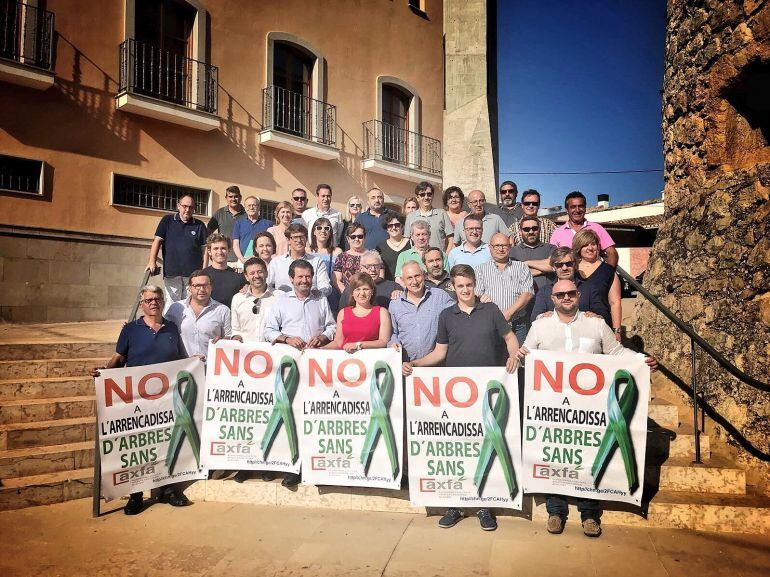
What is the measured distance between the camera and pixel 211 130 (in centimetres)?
1191

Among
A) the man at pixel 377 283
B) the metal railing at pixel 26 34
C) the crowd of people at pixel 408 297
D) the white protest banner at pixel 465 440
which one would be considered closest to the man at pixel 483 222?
the crowd of people at pixel 408 297

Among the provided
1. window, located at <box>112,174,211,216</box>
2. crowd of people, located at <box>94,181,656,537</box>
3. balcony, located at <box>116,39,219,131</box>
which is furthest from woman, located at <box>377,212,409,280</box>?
balcony, located at <box>116,39,219,131</box>

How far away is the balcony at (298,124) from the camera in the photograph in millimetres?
12852

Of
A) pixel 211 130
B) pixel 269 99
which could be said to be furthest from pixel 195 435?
pixel 269 99

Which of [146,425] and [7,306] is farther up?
[7,306]

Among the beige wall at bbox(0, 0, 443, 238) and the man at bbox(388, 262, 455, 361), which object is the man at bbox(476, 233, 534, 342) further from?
the beige wall at bbox(0, 0, 443, 238)

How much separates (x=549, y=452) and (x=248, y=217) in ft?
16.2

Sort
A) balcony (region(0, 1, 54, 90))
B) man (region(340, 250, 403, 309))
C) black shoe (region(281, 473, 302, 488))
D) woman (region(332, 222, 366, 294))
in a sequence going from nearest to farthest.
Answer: black shoe (region(281, 473, 302, 488)) → man (region(340, 250, 403, 309)) → woman (region(332, 222, 366, 294)) → balcony (region(0, 1, 54, 90))

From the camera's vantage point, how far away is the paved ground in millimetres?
3367

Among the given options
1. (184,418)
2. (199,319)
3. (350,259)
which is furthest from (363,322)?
(184,418)

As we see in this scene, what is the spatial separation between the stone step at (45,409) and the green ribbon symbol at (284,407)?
210 cm

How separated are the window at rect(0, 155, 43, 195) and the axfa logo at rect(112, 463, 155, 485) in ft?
23.2

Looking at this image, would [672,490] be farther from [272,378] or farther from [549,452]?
[272,378]

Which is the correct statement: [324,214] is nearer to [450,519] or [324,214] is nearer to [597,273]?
[597,273]
